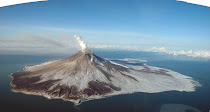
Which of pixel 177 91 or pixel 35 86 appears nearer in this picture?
pixel 35 86

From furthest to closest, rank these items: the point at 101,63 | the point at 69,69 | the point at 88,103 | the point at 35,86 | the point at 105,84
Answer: the point at 101,63 < the point at 69,69 < the point at 105,84 < the point at 35,86 < the point at 88,103

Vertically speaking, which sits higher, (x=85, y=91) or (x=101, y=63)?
(x=101, y=63)

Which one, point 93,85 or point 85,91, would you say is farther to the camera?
point 93,85

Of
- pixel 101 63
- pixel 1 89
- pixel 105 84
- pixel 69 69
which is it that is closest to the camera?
pixel 1 89

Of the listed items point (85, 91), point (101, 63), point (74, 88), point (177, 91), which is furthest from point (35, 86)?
point (177, 91)

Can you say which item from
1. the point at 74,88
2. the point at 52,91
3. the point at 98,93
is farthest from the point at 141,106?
the point at 52,91

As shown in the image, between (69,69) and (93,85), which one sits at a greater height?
(69,69)

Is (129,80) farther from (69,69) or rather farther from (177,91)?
(69,69)

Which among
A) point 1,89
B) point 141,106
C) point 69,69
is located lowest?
point 141,106

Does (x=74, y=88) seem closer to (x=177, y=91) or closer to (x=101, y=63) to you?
(x=101, y=63)
